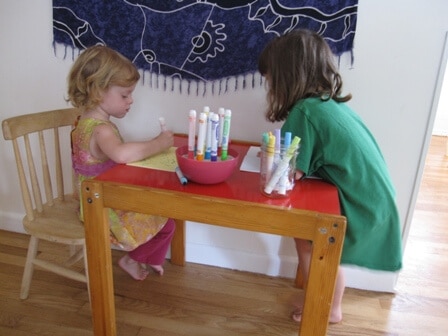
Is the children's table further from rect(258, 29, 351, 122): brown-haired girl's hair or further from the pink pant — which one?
the pink pant

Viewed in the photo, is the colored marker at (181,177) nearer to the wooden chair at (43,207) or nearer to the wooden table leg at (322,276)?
the wooden table leg at (322,276)

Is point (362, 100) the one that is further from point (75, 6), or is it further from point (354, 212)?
point (75, 6)

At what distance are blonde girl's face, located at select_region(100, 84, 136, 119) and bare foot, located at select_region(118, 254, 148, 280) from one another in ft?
2.12

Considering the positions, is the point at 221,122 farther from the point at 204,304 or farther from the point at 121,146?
the point at 204,304

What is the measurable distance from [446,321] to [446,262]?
46 centimetres

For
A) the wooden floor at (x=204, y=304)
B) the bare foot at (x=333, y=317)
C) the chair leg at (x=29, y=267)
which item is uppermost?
the chair leg at (x=29, y=267)

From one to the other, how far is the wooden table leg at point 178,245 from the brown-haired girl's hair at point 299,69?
790 millimetres

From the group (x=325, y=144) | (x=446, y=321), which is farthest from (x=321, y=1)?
(x=446, y=321)

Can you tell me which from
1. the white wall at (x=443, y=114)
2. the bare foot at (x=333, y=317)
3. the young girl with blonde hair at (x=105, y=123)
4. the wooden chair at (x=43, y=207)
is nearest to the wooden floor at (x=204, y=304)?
the bare foot at (x=333, y=317)

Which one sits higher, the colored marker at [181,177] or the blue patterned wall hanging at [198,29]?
the blue patterned wall hanging at [198,29]

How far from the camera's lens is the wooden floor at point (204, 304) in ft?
4.47

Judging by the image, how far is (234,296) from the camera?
1.54 m

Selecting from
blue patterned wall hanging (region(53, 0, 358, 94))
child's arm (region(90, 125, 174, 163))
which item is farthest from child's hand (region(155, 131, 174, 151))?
blue patterned wall hanging (region(53, 0, 358, 94))

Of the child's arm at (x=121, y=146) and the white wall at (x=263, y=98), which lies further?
the white wall at (x=263, y=98)
